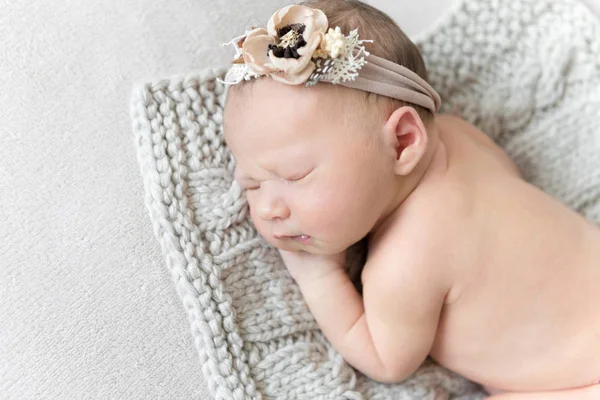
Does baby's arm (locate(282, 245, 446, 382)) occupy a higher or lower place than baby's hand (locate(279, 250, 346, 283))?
lower

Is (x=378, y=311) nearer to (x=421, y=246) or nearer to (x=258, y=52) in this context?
(x=421, y=246)

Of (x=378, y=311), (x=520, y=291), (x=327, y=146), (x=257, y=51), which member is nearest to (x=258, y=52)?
(x=257, y=51)

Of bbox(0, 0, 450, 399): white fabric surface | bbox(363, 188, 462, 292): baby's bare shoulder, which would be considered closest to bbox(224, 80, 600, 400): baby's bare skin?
bbox(363, 188, 462, 292): baby's bare shoulder

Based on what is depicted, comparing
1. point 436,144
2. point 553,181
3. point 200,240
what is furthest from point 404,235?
point 553,181

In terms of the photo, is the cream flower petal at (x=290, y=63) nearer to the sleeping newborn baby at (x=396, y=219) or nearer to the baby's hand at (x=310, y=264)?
the sleeping newborn baby at (x=396, y=219)

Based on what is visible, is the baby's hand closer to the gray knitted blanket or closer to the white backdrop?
the gray knitted blanket

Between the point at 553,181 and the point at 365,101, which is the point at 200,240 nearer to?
the point at 365,101

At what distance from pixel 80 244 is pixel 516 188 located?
0.68m

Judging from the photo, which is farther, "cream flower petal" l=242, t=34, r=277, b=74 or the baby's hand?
the baby's hand

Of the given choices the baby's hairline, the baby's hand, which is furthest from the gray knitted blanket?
the baby's hairline

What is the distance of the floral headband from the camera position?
860 millimetres

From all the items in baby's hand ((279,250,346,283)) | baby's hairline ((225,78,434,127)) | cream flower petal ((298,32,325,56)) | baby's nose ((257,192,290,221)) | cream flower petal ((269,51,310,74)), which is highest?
cream flower petal ((298,32,325,56))

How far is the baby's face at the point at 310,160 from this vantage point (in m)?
0.90

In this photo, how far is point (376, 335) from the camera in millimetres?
1022
